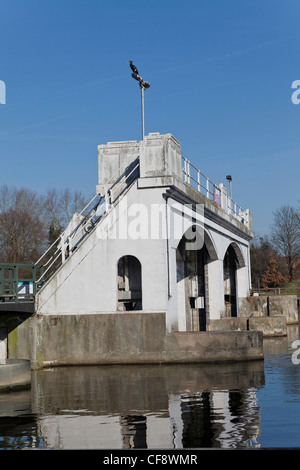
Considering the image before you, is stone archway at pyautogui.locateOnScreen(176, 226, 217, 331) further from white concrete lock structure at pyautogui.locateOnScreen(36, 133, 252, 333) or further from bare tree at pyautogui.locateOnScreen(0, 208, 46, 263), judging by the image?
bare tree at pyautogui.locateOnScreen(0, 208, 46, 263)

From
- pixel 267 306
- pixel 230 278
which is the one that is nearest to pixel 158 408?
pixel 267 306

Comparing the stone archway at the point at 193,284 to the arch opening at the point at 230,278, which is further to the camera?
the arch opening at the point at 230,278

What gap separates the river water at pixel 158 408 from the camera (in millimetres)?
9617

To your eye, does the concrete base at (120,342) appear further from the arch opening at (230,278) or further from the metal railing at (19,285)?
the arch opening at (230,278)

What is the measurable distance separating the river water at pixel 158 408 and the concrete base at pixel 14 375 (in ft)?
1.15

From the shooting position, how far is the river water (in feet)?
31.6

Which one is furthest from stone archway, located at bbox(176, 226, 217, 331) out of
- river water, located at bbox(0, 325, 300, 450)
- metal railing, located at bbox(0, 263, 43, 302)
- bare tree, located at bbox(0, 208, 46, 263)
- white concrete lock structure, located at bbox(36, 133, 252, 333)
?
bare tree, located at bbox(0, 208, 46, 263)

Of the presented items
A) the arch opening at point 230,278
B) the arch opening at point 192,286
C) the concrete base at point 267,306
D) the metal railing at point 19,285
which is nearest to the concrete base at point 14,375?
the metal railing at point 19,285

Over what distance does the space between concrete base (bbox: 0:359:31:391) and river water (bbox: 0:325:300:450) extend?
0.35 meters

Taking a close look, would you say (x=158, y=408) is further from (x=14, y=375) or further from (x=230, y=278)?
(x=230, y=278)

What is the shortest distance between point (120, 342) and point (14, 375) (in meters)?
5.28

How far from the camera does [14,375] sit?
16891 mm
